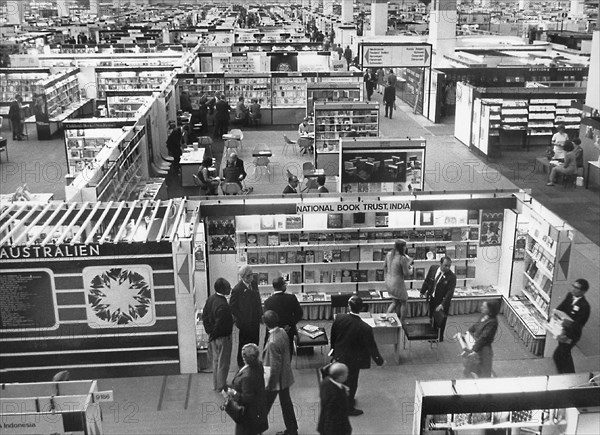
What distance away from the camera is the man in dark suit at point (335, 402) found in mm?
5875

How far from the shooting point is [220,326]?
7750 millimetres

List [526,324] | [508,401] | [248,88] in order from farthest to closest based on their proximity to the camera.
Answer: [248,88], [526,324], [508,401]

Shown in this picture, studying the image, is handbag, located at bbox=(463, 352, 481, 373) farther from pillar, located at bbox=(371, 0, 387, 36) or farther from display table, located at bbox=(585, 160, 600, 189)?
pillar, located at bbox=(371, 0, 387, 36)

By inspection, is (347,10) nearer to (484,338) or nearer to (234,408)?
(484,338)

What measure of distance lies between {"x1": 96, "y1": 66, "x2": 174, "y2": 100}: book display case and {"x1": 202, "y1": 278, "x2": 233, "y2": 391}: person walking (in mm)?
18105

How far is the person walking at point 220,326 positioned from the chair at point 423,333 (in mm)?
2416

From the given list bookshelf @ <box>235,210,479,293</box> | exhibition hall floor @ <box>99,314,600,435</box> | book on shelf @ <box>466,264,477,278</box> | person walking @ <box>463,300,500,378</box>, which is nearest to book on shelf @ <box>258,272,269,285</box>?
bookshelf @ <box>235,210,479,293</box>

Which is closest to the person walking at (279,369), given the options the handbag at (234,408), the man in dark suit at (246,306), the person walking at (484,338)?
the handbag at (234,408)

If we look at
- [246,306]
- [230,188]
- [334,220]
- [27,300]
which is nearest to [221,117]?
[230,188]

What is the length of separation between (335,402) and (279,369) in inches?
43.5

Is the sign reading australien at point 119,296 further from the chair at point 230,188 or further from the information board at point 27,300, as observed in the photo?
the chair at point 230,188

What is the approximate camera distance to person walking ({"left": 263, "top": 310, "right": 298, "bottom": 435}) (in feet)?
22.4

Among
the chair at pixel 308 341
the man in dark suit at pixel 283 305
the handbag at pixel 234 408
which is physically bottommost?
the chair at pixel 308 341

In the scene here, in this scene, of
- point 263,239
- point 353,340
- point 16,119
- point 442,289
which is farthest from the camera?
point 16,119
